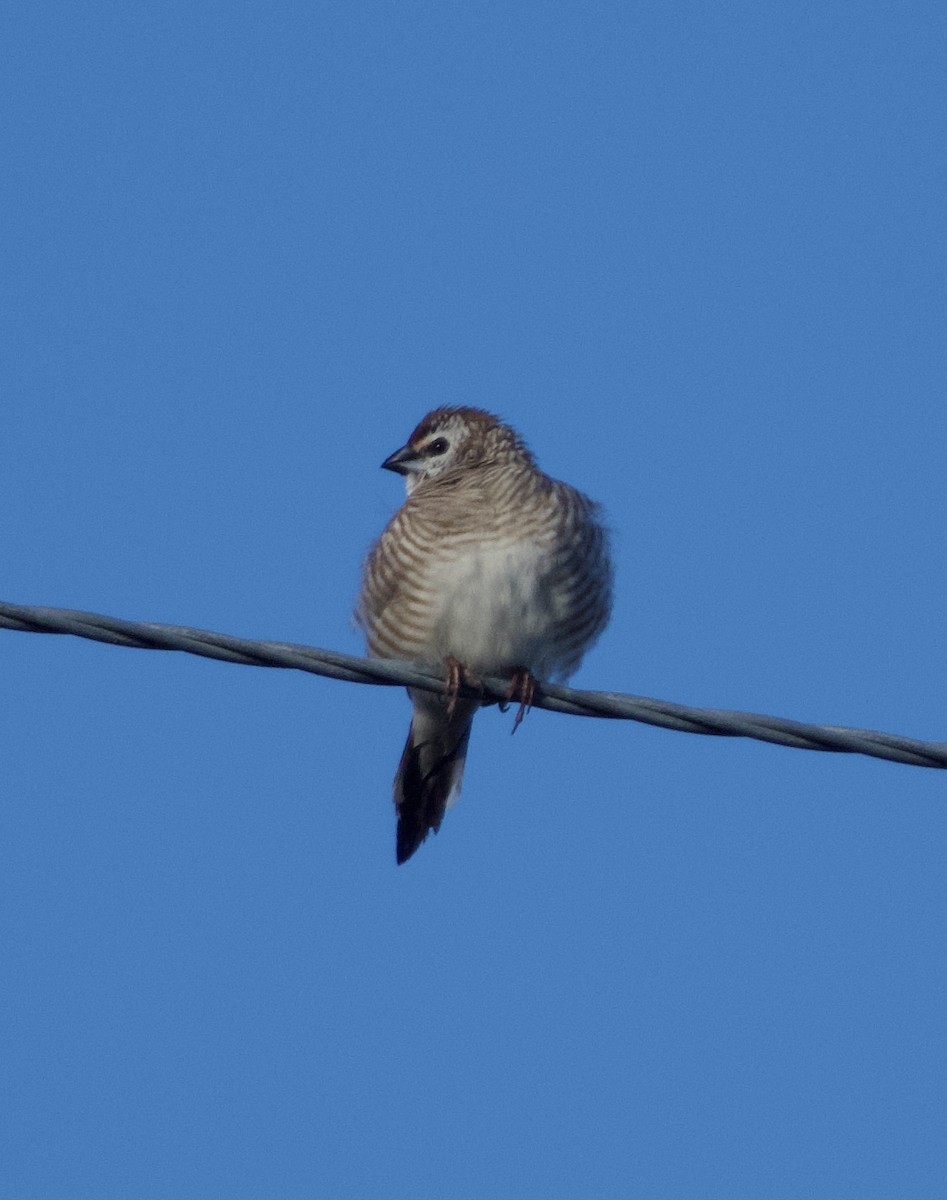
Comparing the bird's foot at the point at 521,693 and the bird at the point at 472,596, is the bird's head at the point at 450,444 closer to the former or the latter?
the bird at the point at 472,596

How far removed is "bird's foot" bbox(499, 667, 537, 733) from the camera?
7109mm

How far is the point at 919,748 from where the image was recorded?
206 inches

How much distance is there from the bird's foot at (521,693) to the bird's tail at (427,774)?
3.70 ft

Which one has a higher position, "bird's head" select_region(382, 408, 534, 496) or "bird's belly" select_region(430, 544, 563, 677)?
"bird's head" select_region(382, 408, 534, 496)

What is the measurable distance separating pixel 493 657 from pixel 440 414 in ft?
6.57

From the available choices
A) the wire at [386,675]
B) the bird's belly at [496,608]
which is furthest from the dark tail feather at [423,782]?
the wire at [386,675]

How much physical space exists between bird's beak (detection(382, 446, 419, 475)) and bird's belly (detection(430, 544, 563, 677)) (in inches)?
54.7

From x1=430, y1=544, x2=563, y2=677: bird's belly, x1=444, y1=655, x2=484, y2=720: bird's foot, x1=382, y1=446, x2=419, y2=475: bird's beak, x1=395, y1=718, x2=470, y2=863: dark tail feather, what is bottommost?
x1=395, y1=718, x2=470, y2=863: dark tail feather

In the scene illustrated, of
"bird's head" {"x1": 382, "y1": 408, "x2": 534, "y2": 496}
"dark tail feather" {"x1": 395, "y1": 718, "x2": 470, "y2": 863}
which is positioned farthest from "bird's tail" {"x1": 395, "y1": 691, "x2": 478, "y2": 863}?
"bird's head" {"x1": 382, "y1": 408, "x2": 534, "y2": 496}

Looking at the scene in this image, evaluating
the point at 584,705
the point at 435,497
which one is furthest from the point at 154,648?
the point at 435,497

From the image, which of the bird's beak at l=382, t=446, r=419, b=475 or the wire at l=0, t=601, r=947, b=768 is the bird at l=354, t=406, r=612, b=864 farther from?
the wire at l=0, t=601, r=947, b=768

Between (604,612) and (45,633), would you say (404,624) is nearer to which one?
(604,612)

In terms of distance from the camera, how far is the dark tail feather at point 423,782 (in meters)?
8.68

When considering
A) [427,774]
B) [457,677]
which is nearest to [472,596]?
[457,677]
